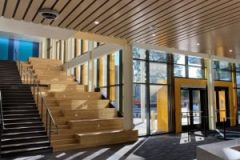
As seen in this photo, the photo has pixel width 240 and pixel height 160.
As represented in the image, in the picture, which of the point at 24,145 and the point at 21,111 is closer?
the point at 24,145

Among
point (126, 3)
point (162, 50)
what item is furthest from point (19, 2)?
point (162, 50)

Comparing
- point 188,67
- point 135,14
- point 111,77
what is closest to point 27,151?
point 135,14

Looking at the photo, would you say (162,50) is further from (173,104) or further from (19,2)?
(19,2)

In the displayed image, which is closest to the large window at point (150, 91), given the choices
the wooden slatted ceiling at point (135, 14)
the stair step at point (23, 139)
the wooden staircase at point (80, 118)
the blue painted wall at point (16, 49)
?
the wooden staircase at point (80, 118)

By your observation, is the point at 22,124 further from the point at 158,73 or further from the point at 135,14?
the point at 158,73

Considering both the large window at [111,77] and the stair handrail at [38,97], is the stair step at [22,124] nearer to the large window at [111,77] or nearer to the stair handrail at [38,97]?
the stair handrail at [38,97]

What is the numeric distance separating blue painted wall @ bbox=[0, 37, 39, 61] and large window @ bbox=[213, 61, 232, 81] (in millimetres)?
13800

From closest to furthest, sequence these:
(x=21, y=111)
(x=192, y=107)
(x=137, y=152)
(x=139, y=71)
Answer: (x=137, y=152) → (x=21, y=111) → (x=139, y=71) → (x=192, y=107)

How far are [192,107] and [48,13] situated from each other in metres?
8.89

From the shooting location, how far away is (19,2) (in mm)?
4652

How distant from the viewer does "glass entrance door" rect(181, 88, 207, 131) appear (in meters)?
11.5

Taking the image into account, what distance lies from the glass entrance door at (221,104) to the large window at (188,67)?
6.02ft

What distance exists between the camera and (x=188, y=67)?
1197 centimetres

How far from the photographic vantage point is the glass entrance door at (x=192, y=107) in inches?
454
